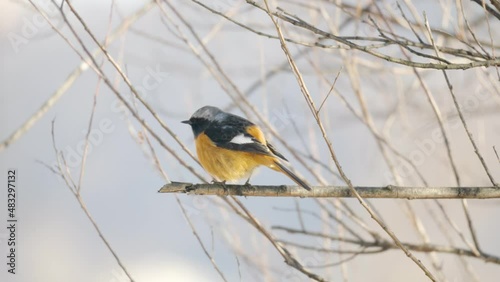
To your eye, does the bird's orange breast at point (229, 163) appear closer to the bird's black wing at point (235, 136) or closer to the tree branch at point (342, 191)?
the bird's black wing at point (235, 136)

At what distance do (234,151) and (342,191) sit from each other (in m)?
1.46

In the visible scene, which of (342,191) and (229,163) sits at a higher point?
(229,163)

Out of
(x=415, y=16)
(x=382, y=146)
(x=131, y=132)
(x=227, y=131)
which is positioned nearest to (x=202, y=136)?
(x=227, y=131)

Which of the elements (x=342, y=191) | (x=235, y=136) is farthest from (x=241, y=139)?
(x=342, y=191)

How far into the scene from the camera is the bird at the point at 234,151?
412 cm

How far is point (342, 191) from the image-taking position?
2.98 m

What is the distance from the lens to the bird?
162 inches

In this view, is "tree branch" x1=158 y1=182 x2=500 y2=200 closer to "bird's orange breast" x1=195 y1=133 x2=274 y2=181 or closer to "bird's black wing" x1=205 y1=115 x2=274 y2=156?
"bird's black wing" x1=205 y1=115 x2=274 y2=156

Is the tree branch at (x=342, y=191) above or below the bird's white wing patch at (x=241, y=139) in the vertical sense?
below

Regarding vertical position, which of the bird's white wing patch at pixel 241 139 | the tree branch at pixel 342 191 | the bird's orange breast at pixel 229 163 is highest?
the bird's white wing patch at pixel 241 139

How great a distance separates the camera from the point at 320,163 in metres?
3.82

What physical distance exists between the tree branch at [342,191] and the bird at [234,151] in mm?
563

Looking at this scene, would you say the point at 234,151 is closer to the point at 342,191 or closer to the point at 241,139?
the point at 241,139

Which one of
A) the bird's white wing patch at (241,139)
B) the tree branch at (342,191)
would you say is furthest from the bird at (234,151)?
the tree branch at (342,191)
